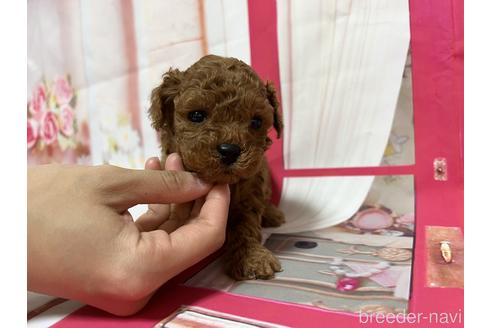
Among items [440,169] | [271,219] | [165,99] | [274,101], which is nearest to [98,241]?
[165,99]

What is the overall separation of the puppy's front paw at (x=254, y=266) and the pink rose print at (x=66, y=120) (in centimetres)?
141

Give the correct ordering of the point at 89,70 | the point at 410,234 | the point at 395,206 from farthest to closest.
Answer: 1. the point at 89,70
2. the point at 395,206
3. the point at 410,234

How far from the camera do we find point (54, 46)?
224 cm

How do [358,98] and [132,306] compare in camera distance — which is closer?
[132,306]

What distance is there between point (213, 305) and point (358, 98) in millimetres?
1296

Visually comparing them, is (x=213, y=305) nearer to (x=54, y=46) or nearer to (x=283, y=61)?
(x=283, y=61)

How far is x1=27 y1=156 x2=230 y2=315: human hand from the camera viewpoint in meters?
0.93

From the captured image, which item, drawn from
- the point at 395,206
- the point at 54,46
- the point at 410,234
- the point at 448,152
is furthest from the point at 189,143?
the point at 54,46

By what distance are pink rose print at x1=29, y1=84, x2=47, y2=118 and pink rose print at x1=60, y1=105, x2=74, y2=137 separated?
12 cm

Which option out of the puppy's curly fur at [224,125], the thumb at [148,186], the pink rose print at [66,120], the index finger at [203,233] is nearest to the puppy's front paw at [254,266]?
the puppy's curly fur at [224,125]

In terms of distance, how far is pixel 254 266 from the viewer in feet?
4.11

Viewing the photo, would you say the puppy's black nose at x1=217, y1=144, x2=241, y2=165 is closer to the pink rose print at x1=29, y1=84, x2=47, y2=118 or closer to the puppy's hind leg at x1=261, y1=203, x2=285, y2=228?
the puppy's hind leg at x1=261, y1=203, x2=285, y2=228

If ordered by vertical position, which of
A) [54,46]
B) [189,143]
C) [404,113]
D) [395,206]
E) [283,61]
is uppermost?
[54,46]
